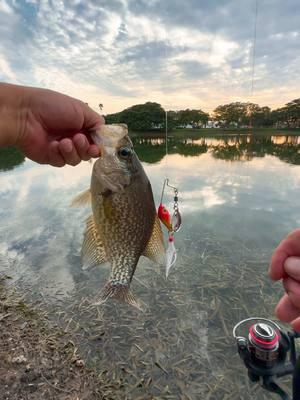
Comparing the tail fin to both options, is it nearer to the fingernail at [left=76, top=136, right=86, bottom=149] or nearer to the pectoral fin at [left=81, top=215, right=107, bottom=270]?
the pectoral fin at [left=81, top=215, right=107, bottom=270]

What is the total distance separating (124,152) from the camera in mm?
1853

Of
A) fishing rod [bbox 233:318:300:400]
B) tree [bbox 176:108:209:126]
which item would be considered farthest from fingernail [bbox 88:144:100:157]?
tree [bbox 176:108:209:126]

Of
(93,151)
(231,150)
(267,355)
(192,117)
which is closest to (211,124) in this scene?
(192,117)

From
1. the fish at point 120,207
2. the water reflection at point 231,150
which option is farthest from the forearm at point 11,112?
the water reflection at point 231,150

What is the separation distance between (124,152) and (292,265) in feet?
3.82

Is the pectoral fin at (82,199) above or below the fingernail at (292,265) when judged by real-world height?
above

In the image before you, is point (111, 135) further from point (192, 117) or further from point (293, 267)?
point (192, 117)

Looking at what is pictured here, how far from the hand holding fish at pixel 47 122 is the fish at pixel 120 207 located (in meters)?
0.40

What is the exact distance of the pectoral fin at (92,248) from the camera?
1993 mm

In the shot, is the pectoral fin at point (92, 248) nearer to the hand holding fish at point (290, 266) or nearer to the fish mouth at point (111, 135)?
the fish mouth at point (111, 135)

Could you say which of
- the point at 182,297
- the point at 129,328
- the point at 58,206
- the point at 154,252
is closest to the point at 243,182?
the point at 58,206

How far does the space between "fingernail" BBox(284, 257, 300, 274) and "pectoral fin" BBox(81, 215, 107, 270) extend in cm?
116

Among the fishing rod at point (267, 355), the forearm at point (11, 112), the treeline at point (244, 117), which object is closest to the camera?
the forearm at point (11, 112)

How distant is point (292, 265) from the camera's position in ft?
4.37
